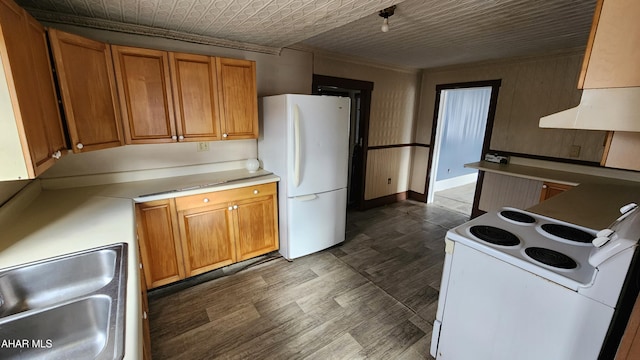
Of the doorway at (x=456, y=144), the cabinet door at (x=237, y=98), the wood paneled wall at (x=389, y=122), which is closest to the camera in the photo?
the cabinet door at (x=237, y=98)

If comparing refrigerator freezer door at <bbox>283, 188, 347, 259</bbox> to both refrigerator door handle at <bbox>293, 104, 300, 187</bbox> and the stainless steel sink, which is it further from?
the stainless steel sink

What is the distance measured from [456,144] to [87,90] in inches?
227

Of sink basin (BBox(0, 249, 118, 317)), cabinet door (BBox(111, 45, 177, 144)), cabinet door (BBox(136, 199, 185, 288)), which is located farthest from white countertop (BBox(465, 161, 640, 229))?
cabinet door (BBox(111, 45, 177, 144))

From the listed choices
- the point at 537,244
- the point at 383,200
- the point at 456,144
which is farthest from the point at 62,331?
the point at 456,144

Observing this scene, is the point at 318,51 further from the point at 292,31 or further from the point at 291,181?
the point at 291,181

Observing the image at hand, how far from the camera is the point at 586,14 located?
78.7 inches

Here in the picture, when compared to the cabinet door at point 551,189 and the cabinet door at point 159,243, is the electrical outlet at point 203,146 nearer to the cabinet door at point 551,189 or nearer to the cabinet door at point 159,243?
the cabinet door at point 159,243

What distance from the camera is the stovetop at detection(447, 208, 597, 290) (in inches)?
43.2

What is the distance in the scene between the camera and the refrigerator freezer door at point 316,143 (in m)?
2.44

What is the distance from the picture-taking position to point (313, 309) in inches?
83.0

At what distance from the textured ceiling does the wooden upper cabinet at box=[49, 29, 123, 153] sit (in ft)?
1.02

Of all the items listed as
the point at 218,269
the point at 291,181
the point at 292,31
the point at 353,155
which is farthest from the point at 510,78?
the point at 218,269

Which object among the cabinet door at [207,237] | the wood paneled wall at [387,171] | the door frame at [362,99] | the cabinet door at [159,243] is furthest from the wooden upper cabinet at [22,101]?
the wood paneled wall at [387,171]

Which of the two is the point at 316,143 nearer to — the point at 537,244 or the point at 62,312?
the point at 537,244
